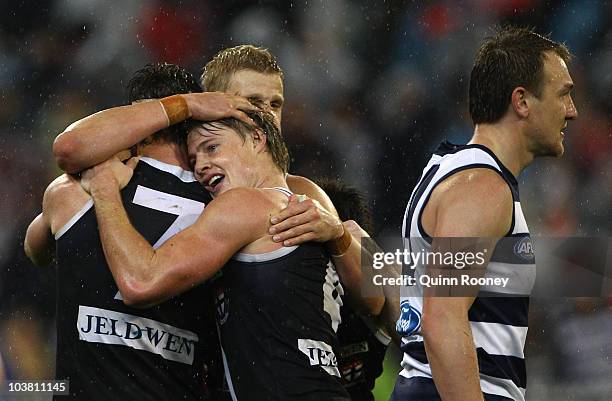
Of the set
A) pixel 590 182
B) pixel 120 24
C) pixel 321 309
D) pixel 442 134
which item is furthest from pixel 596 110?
pixel 321 309

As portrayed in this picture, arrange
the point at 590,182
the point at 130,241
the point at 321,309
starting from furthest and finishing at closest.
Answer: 1. the point at 590,182
2. the point at 321,309
3. the point at 130,241

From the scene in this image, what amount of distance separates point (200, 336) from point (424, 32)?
15.6 feet

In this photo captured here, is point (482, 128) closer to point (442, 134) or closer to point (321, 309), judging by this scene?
point (321, 309)

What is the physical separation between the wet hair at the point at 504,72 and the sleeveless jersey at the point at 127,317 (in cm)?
103

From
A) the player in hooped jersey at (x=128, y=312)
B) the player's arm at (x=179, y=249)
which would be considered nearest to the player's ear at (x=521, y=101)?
the player's arm at (x=179, y=249)

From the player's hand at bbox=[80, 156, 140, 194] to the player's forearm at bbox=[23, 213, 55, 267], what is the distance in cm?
45

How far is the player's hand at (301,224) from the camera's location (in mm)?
2861

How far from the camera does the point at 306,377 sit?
2.83 m

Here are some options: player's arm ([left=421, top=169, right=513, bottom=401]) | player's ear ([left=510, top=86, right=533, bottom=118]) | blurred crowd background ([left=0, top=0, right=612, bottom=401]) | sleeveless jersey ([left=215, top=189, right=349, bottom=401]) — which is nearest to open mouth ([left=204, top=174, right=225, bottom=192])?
sleeveless jersey ([left=215, top=189, right=349, bottom=401])

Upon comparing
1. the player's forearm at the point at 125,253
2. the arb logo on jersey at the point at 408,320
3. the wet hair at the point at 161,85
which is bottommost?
the arb logo on jersey at the point at 408,320

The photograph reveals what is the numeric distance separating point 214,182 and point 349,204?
1000 millimetres

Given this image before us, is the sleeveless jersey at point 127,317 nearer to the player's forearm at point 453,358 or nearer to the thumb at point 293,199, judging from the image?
the thumb at point 293,199

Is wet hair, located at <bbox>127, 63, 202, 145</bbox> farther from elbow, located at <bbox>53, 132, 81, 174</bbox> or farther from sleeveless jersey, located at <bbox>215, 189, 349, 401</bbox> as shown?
sleeveless jersey, located at <bbox>215, 189, 349, 401</bbox>

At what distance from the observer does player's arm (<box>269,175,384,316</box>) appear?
2869 millimetres
